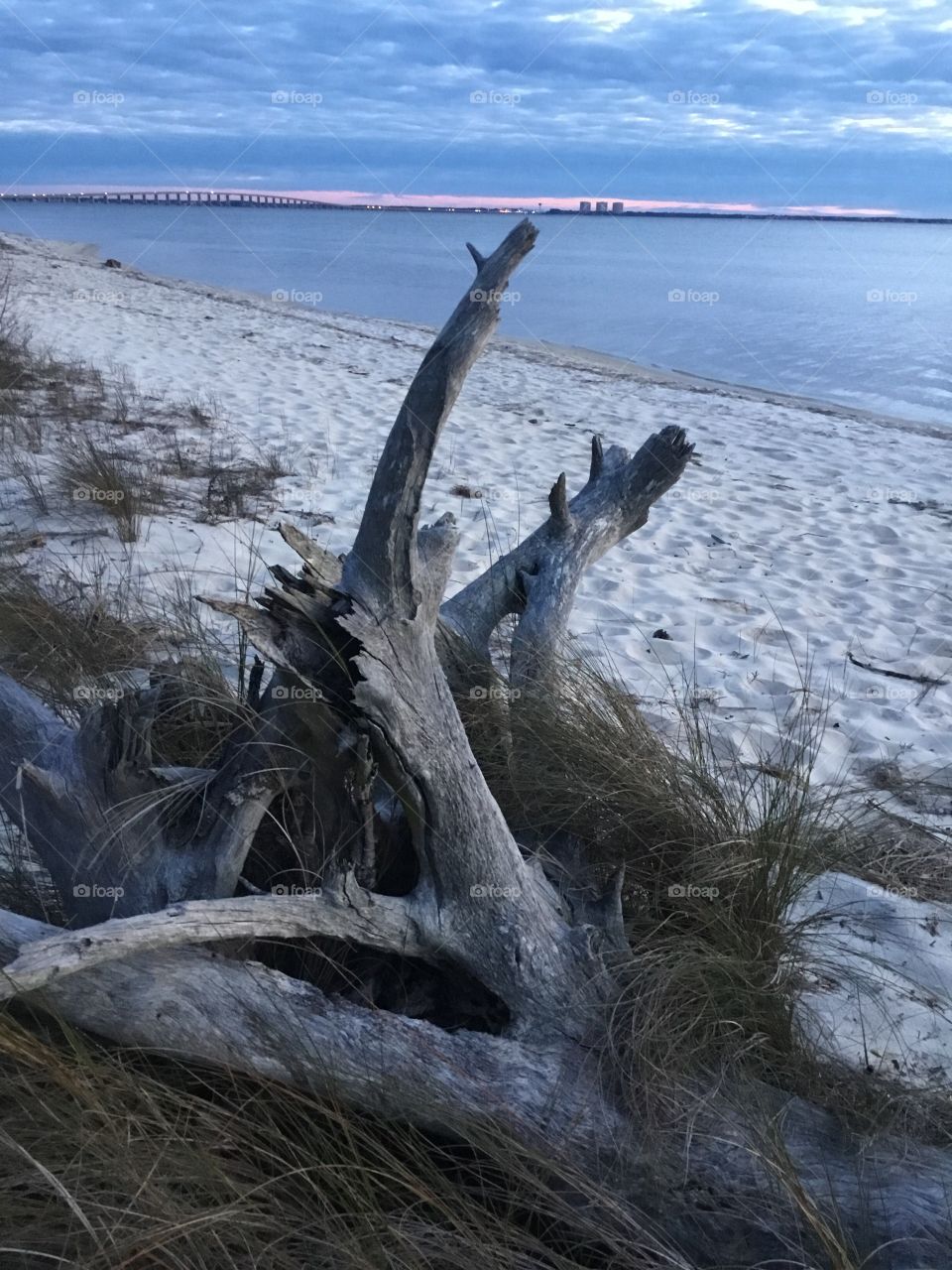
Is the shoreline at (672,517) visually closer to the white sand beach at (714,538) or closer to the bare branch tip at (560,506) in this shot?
the white sand beach at (714,538)

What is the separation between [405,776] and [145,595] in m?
2.31

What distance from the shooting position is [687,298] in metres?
26.4

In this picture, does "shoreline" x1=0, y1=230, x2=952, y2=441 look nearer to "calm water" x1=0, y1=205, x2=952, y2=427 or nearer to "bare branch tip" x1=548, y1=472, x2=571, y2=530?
"calm water" x1=0, y1=205, x2=952, y2=427

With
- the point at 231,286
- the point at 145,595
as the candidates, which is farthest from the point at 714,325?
the point at 145,595

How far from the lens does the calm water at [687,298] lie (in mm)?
18047

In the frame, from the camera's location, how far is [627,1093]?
203 cm

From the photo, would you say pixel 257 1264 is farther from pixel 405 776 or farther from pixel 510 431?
pixel 510 431

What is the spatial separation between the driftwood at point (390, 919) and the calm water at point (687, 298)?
325 cm

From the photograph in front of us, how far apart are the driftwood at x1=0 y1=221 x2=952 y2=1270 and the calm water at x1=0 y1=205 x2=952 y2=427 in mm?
3245

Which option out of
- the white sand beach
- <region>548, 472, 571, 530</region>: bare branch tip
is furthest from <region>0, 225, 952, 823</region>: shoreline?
<region>548, 472, 571, 530</region>: bare branch tip

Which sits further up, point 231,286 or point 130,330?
point 231,286

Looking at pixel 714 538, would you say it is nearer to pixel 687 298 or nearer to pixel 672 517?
pixel 672 517

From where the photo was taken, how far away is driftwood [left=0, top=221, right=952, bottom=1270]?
6.26 ft

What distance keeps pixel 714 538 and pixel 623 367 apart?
1119 cm
